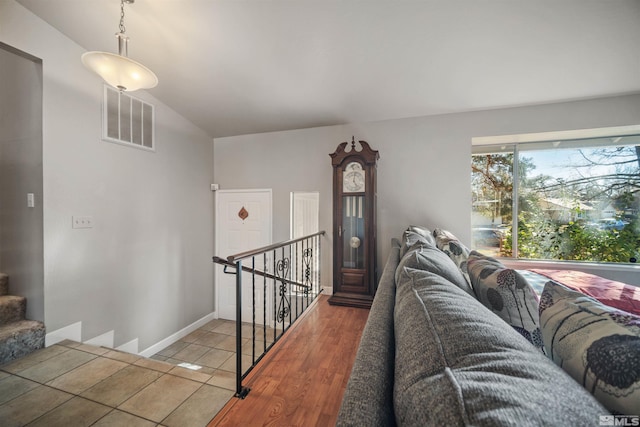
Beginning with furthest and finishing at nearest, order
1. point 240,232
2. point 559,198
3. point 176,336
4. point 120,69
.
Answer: point 240,232 → point 176,336 → point 559,198 → point 120,69

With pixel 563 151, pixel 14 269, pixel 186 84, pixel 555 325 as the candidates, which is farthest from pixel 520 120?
pixel 14 269

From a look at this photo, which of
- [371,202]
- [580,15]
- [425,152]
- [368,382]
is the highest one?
[580,15]

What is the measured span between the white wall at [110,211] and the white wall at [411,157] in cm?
111

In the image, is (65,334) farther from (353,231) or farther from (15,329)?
(353,231)

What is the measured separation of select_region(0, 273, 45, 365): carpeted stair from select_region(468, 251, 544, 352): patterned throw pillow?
3.42 m

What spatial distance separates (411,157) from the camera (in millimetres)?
3268

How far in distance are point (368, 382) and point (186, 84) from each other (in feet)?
11.5

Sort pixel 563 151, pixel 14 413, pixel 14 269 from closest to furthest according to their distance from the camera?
1. pixel 14 413
2. pixel 14 269
3. pixel 563 151

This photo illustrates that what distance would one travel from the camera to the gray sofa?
1.14 feet

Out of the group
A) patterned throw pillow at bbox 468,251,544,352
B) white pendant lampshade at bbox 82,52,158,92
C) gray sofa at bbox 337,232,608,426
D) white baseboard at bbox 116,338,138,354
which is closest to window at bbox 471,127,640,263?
patterned throw pillow at bbox 468,251,544,352

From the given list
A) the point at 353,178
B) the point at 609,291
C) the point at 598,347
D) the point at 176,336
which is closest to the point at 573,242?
the point at 609,291

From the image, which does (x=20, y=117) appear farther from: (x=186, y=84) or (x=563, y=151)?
(x=563, y=151)

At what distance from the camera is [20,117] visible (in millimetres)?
2246

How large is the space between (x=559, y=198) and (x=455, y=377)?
4081 millimetres
